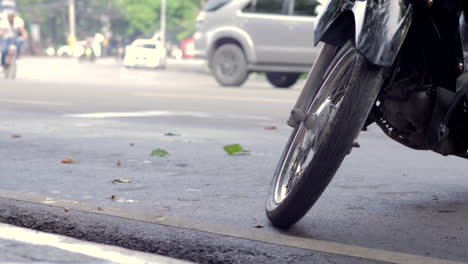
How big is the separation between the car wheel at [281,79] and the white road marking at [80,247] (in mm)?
15437

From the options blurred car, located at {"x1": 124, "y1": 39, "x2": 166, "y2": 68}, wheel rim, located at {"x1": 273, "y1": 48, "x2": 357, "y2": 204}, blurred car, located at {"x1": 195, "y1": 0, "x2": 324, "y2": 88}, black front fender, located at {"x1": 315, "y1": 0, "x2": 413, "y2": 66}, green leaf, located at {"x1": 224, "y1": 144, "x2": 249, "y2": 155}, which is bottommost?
blurred car, located at {"x1": 124, "y1": 39, "x2": 166, "y2": 68}

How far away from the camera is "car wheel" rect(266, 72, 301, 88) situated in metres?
19.1

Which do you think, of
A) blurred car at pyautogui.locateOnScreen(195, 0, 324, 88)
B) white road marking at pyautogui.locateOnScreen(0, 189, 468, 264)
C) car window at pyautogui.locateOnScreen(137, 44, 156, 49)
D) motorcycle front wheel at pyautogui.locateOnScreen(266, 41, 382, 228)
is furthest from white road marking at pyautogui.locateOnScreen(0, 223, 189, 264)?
car window at pyautogui.locateOnScreen(137, 44, 156, 49)

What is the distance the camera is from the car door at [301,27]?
698 inches

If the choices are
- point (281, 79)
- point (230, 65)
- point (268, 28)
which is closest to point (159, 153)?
point (268, 28)

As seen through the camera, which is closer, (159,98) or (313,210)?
(313,210)

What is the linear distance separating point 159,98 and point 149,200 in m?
9.02

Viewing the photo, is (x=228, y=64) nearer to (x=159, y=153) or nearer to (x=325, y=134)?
(x=159, y=153)

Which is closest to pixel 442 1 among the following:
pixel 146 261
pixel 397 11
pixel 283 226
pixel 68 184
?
pixel 397 11

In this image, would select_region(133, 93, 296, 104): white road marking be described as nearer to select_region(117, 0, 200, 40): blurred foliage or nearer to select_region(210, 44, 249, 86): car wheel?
select_region(210, 44, 249, 86): car wheel

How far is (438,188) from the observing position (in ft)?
17.0

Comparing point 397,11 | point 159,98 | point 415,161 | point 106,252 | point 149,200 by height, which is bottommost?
point 159,98

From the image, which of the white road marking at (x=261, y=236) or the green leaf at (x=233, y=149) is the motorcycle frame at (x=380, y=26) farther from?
the green leaf at (x=233, y=149)

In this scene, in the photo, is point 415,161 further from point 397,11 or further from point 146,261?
point 146,261
